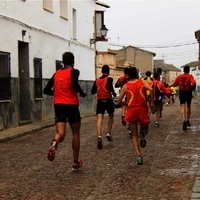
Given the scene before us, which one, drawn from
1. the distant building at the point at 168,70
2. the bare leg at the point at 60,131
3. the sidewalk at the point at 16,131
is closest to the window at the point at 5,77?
the sidewalk at the point at 16,131

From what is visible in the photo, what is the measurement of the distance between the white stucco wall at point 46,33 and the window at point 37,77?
261 millimetres

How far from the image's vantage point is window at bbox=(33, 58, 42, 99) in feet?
63.9

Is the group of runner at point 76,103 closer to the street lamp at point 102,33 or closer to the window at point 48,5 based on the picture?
the window at point 48,5

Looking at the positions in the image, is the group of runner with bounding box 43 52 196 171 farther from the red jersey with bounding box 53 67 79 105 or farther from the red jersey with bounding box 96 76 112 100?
the red jersey with bounding box 96 76 112 100

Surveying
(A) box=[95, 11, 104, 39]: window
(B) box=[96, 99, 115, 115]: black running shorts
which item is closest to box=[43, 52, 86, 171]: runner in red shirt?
(B) box=[96, 99, 115, 115]: black running shorts

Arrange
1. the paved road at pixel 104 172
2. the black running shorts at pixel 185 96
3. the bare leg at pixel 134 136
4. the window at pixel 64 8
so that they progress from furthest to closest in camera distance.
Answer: the window at pixel 64 8 < the black running shorts at pixel 185 96 < the bare leg at pixel 134 136 < the paved road at pixel 104 172

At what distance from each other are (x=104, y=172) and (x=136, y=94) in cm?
157

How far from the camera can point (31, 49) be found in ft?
62.2

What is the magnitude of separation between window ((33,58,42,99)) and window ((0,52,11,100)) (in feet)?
9.27

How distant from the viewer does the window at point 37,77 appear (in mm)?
19480

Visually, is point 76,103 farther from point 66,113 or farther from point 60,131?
point 60,131

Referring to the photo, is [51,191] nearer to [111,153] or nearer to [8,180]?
[8,180]

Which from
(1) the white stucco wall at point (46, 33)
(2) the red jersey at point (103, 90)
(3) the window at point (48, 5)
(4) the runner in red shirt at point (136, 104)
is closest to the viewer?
(4) the runner in red shirt at point (136, 104)

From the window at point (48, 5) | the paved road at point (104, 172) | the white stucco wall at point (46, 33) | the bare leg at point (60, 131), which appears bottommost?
the paved road at point (104, 172)
